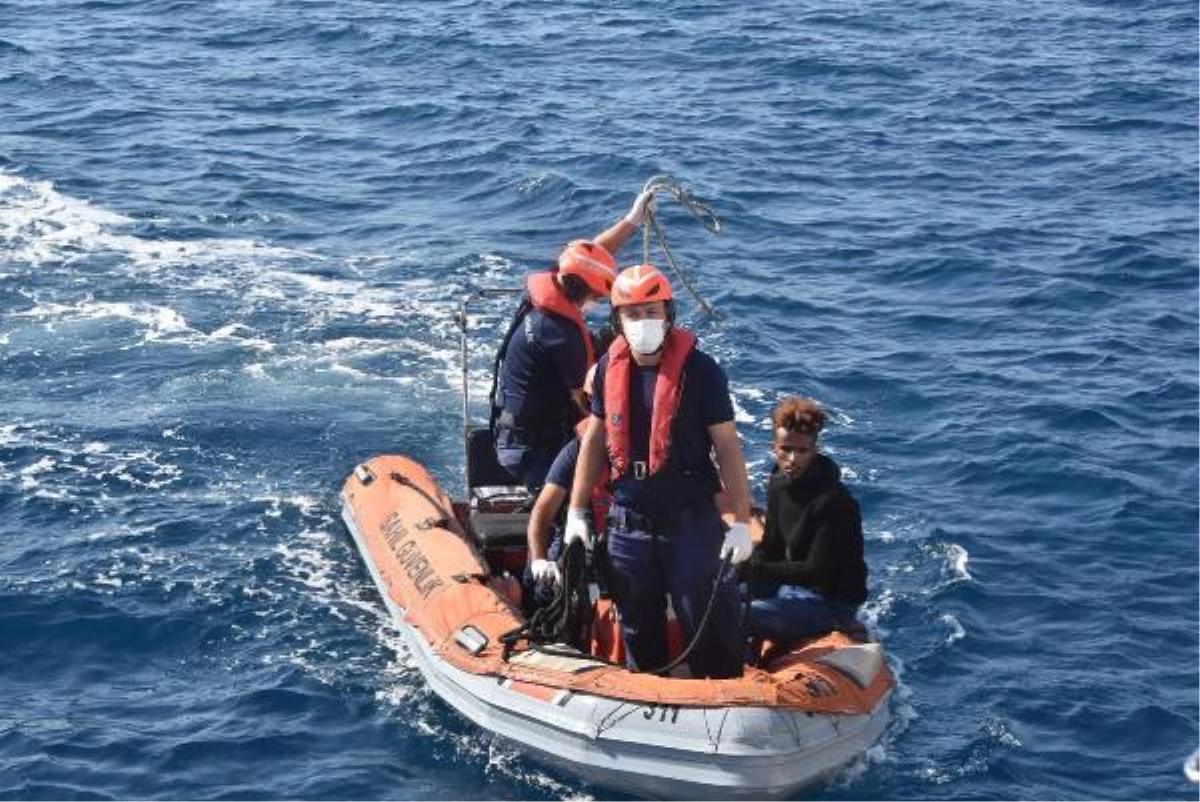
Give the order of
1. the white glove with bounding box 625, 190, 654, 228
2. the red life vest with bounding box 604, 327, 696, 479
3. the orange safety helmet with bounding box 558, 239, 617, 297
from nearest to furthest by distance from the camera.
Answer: the red life vest with bounding box 604, 327, 696, 479 < the orange safety helmet with bounding box 558, 239, 617, 297 < the white glove with bounding box 625, 190, 654, 228

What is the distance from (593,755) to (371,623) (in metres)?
2.60

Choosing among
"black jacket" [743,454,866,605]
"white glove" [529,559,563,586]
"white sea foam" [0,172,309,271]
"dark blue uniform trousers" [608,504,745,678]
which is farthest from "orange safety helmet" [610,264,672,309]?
"white sea foam" [0,172,309,271]

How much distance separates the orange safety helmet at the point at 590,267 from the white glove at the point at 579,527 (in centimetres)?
174

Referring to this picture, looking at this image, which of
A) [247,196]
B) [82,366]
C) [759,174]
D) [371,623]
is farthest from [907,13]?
[371,623]

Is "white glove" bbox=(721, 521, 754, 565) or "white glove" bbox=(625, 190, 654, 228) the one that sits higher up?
"white glove" bbox=(625, 190, 654, 228)

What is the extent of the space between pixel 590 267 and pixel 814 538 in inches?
83.2

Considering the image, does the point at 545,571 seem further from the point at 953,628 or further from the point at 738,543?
the point at 953,628

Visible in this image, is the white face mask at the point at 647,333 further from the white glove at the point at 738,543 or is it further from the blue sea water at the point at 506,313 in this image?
the blue sea water at the point at 506,313

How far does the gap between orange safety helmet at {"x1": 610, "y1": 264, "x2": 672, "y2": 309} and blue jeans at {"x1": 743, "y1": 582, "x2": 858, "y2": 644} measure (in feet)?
6.28

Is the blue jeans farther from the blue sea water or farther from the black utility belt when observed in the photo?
the black utility belt

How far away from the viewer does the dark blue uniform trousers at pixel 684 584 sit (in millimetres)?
9922

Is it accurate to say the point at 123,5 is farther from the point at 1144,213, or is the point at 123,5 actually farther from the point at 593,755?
the point at 593,755

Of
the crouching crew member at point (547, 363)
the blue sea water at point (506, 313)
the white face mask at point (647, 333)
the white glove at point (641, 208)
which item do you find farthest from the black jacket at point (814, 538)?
the white glove at point (641, 208)

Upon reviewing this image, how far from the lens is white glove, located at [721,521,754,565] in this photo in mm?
9633
